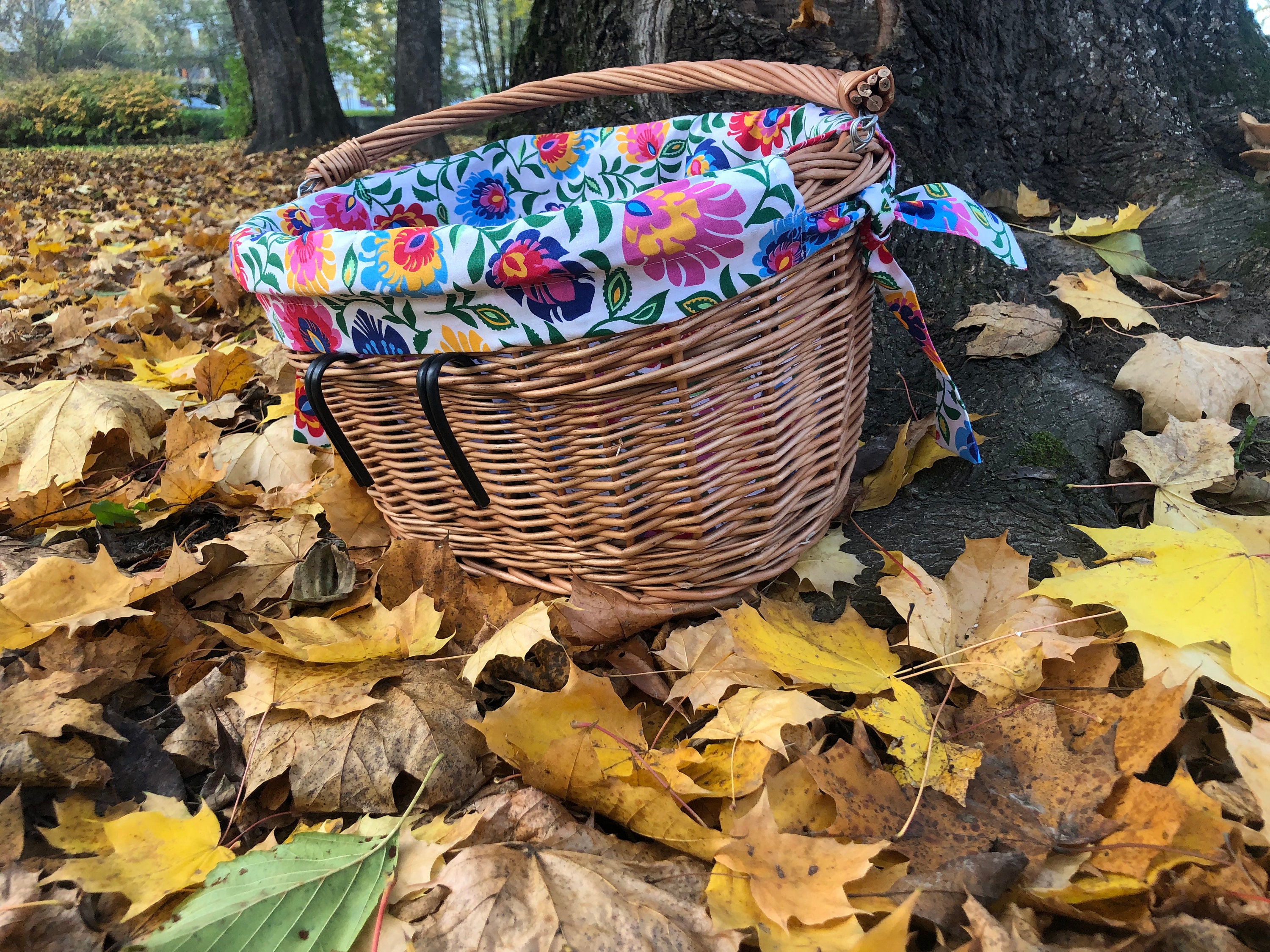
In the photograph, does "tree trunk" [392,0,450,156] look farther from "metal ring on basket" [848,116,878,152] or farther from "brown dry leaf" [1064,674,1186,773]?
"brown dry leaf" [1064,674,1186,773]

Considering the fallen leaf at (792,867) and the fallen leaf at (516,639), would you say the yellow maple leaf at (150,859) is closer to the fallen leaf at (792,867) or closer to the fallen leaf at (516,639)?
the fallen leaf at (516,639)

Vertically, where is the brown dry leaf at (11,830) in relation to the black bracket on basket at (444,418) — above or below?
below

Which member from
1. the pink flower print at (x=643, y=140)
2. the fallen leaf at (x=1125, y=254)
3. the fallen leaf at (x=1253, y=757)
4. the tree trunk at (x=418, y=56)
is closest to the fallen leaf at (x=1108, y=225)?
the fallen leaf at (x=1125, y=254)

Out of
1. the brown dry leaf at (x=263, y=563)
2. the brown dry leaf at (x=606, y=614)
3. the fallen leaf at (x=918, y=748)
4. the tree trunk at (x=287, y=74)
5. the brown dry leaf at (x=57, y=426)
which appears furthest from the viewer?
the tree trunk at (x=287, y=74)

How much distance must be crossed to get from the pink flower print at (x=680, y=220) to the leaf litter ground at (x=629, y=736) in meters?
0.38

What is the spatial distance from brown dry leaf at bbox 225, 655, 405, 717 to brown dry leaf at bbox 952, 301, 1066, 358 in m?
1.03

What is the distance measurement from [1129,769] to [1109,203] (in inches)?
51.9

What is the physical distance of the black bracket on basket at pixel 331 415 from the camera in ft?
2.94

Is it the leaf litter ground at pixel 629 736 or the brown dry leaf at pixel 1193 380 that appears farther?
the brown dry leaf at pixel 1193 380

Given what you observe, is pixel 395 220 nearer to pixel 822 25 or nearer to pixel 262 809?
pixel 822 25

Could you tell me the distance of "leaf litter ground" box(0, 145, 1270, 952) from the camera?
1.91 feet

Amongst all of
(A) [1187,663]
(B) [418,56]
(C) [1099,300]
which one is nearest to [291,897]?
(A) [1187,663]

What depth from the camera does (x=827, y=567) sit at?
995 mm

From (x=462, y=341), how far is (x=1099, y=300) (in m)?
1.12
